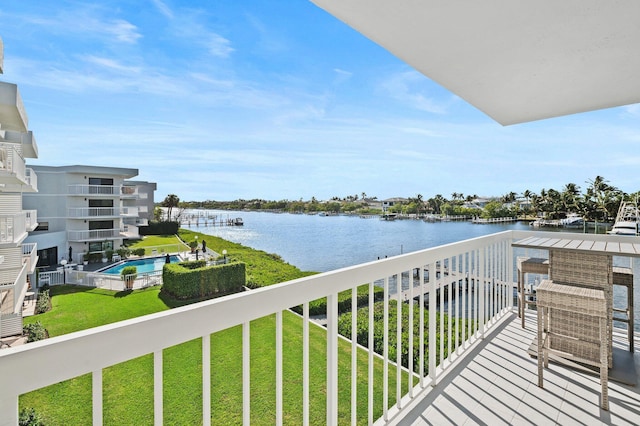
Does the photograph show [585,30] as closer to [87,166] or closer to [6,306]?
[6,306]

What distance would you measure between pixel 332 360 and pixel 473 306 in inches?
71.2

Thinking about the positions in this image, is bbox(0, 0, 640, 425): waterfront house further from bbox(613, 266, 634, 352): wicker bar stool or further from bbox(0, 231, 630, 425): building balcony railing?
bbox(613, 266, 634, 352): wicker bar stool

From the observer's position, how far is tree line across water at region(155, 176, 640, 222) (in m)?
8.13

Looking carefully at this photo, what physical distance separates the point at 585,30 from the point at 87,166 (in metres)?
25.2

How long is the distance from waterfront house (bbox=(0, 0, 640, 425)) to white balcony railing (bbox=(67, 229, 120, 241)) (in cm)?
2472

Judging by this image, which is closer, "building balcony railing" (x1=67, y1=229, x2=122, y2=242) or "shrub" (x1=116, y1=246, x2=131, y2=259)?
"building balcony railing" (x1=67, y1=229, x2=122, y2=242)

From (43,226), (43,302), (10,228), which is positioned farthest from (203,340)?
(43,226)

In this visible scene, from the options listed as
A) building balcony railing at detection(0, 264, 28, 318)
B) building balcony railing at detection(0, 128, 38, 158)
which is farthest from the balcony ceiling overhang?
building balcony railing at detection(0, 128, 38, 158)

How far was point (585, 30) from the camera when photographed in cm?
181

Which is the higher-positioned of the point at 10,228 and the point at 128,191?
the point at 128,191

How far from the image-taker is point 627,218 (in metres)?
6.55

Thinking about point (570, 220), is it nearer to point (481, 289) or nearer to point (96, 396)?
point (481, 289)

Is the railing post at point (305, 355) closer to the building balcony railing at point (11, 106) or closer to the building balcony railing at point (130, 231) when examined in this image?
the building balcony railing at point (11, 106)

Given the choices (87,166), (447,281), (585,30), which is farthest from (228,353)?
(87,166)
